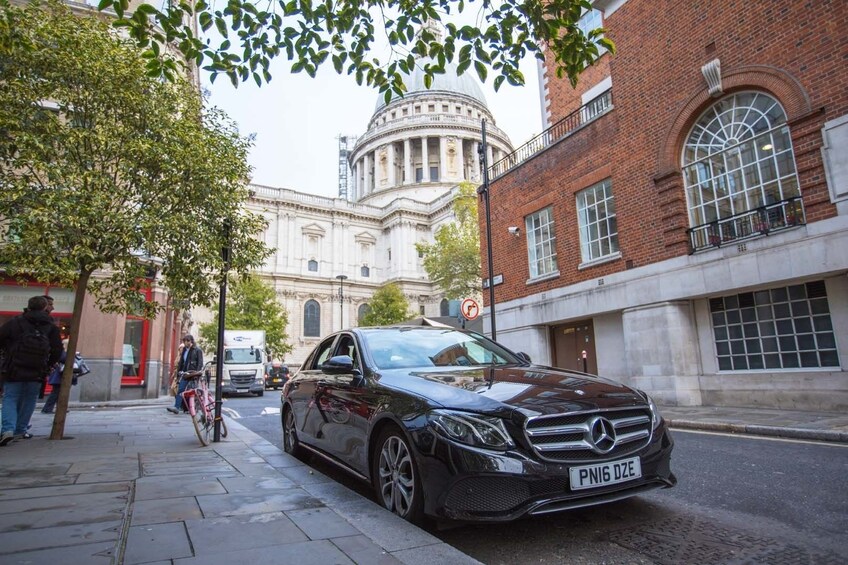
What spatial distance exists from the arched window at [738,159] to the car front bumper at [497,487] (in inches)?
372

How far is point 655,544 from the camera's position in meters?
3.14

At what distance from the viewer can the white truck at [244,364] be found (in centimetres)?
2431

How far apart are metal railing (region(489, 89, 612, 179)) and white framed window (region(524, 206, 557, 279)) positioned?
6.86ft

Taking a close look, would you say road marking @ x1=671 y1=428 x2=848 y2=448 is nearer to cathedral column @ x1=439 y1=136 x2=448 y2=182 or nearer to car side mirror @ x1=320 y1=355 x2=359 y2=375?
car side mirror @ x1=320 y1=355 x2=359 y2=375

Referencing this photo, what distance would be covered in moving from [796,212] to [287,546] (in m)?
10.5

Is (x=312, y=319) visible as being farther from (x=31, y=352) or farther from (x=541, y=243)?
(x=31, y=352)

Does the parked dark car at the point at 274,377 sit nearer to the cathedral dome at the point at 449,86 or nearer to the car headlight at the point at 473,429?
the car headlight at the point at 473,429

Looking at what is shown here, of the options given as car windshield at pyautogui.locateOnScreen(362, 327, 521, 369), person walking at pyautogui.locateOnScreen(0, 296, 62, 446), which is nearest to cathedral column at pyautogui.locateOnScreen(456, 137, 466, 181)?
person walking at pyautogui.locateOnScreen(0, 296, 62, 446)

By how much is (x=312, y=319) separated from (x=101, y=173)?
2085 inches

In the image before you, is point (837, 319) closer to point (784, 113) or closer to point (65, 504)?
point (784, 113)

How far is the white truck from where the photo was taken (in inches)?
957

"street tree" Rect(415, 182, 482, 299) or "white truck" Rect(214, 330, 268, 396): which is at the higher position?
"street tree" Rect(415, 182, 482, 299)

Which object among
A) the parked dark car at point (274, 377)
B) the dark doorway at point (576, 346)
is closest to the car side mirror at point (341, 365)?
the dark doorway at point (576, 346)

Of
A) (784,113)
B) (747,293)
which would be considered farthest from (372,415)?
(784,113)
